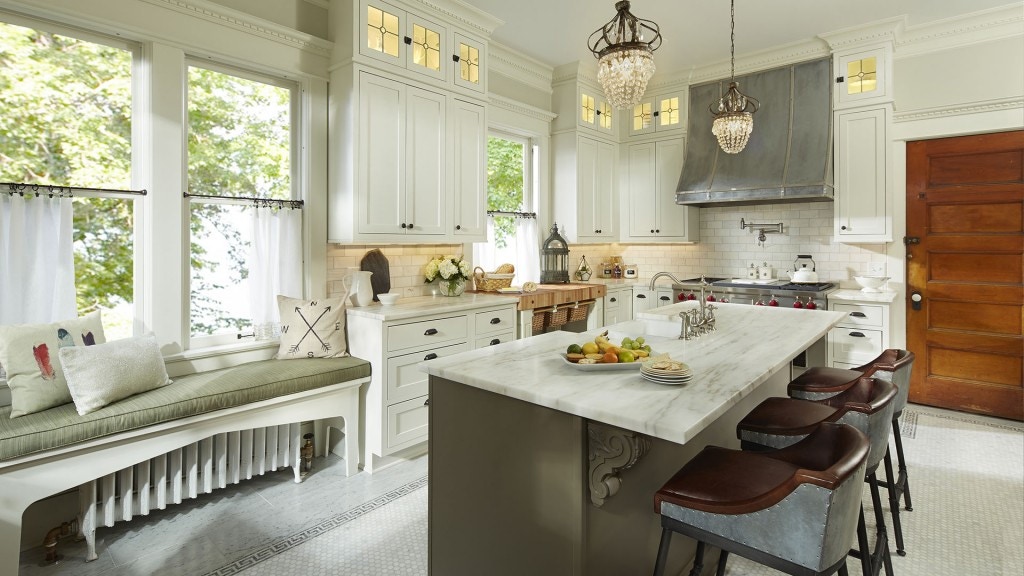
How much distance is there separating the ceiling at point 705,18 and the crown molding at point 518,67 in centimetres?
8

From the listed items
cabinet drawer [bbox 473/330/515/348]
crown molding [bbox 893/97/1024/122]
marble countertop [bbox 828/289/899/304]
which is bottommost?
cabinet drawer [bbox 473/330/515/348]

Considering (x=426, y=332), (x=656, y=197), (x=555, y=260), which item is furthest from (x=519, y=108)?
(x=426, y=332)

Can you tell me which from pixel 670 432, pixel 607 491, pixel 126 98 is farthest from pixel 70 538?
pixel 670 432

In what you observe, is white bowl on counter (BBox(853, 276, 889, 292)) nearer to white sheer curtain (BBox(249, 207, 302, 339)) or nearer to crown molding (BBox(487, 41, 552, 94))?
crown molding (BBox(487, 41, 552, 94))

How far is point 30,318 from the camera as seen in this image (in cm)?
251

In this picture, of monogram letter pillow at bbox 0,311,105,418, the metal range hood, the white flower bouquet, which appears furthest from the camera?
the metal range hood

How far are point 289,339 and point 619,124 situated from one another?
14.4 ft

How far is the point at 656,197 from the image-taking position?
19.2 ft

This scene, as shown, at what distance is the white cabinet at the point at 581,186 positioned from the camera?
5.40 meters

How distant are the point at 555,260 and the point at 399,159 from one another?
216 centimetres

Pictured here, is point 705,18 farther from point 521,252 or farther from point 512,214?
point 521,252

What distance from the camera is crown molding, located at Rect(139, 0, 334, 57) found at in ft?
9.67

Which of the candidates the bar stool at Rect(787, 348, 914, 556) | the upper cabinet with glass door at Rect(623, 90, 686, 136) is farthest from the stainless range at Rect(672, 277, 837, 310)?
the upper cabinet with glass door at Rect(623, 90, 686, 136)

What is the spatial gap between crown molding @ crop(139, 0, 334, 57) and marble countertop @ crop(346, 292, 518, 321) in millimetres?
1766
